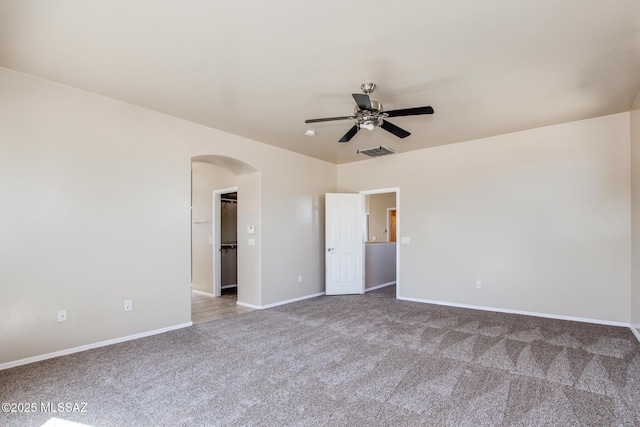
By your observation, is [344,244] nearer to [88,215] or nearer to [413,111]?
[413,111]

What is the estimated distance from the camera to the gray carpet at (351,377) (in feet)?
7.07

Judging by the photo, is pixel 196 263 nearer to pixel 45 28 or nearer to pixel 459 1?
pixel 45 28

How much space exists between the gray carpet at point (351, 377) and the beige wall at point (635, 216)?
37cm

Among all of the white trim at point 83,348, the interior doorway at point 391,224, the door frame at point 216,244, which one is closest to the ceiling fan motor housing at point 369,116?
the white trim at point 83,348

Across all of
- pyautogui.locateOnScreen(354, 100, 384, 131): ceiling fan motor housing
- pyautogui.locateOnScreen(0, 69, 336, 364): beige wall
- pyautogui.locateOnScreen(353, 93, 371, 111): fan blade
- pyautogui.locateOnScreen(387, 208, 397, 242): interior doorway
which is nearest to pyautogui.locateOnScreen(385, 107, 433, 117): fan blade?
pyautogui.locateOnScreen(354, 100, 384, 131): ceiling fan motor housing

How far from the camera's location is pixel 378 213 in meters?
9.97

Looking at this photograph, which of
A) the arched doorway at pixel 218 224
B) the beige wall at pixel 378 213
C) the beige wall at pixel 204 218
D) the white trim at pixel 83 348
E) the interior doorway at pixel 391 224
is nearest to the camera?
the white trim at pixel 83 348

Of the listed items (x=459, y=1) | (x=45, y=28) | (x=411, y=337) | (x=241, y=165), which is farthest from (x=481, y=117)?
(x=45, y=28)

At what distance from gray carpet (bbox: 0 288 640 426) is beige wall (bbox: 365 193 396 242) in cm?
575

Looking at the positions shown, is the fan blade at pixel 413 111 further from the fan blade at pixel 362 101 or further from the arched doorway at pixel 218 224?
the arched doorway at pixel 218 224

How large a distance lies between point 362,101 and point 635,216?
3717 mm

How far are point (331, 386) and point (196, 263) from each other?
490 centimetres

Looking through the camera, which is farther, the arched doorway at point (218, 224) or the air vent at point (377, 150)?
the arched doorway at point (218, 224)

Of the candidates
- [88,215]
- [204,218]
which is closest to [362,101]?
[88,215]
